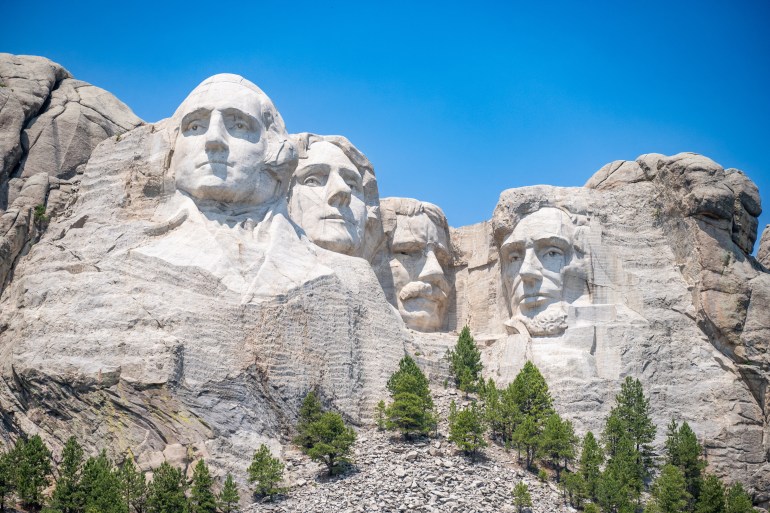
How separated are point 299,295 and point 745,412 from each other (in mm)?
8889

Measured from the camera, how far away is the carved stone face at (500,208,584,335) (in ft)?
104

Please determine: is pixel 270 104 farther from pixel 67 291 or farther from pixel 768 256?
pixel 768 256

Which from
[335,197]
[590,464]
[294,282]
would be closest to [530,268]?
[335,197]

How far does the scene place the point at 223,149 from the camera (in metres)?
29.3

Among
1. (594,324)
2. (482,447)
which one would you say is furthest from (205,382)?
(594,324)

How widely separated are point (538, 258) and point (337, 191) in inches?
167

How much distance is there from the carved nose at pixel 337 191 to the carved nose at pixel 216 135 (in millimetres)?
3242

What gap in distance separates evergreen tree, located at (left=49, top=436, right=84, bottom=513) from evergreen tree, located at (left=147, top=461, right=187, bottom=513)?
1.07 meters

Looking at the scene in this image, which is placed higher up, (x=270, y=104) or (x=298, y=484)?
(x=270, y=104)

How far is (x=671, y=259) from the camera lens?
32531mm

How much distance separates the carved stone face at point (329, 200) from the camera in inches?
1247

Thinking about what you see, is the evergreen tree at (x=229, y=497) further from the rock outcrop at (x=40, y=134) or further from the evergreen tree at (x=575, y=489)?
the rock outcrop at (x=40, y=134)

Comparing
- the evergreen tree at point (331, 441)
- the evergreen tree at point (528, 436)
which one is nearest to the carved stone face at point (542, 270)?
the evergreen tree at point (528, 436)

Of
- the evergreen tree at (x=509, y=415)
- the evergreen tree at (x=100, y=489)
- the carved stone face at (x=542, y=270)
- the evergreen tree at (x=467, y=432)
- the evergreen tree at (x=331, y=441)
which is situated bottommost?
the evergreen tree at (x=100, y=489)
